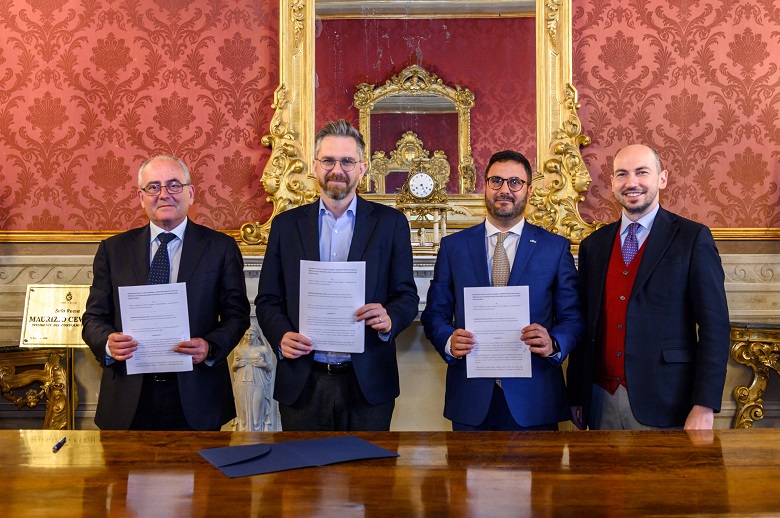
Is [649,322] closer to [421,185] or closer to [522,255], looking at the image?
[522,255]

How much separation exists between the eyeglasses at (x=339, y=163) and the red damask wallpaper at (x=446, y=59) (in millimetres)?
1498

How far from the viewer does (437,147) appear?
3.90 metres

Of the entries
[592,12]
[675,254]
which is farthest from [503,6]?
[675,254]

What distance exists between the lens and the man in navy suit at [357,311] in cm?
241

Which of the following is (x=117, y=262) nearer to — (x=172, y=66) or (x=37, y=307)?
(x=37, y=307)

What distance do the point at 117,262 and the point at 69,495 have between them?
142cm

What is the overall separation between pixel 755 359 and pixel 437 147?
6.32 ft

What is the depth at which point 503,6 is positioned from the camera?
13.1ft

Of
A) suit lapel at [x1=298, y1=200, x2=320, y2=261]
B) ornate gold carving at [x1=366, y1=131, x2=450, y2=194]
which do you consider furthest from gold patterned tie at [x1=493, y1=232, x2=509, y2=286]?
ornate gold carving at [x1=366, y1=131, x2=450, y2=194]

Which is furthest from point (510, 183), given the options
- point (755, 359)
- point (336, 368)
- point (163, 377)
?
point (755, 359)

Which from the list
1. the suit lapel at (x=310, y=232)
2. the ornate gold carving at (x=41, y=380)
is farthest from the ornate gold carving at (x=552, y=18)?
the ornate gold carving at (x=41, y=380)

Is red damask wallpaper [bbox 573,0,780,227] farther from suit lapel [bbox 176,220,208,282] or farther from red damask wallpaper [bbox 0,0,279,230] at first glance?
suit lapel [bbox 176,220,208,282]

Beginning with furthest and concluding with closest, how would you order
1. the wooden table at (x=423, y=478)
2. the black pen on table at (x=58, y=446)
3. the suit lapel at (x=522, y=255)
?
the suit lapel at (x=522, y=255) → the black pen on table at (x=58, y=446) → the wooden table at (x=423, y=478)

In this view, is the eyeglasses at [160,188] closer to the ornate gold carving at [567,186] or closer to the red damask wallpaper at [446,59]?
the red damask wallpaper at [446,59]
